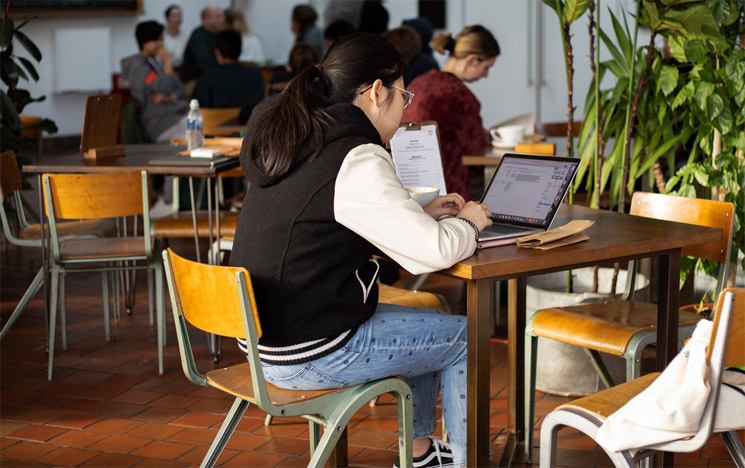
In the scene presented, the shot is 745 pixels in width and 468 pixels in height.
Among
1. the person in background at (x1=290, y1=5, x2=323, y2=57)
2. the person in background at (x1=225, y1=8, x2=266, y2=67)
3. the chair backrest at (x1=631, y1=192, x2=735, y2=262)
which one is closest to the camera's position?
the chair backrest at (x1=631, y1=192, x2=735, y2=262)

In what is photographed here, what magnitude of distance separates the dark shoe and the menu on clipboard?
37.9 inches

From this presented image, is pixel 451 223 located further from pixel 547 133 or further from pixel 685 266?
pixel 547 133

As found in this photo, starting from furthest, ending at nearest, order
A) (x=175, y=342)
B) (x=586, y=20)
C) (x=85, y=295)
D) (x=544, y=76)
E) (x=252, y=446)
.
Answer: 1. (x=544, y=76)
2. (x=586, y=20)
3. (x=85, y=295)
4. (x=175, y=342)
5. (x=252, y=446)

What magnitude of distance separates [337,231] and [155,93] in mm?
4976

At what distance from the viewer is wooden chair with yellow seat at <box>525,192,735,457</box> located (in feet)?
8.54

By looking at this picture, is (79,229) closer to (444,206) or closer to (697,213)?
(444,206)

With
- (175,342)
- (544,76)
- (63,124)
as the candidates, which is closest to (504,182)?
(175,342)

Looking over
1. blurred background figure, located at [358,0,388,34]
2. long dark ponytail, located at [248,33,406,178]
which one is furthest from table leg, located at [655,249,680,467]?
blurred background figure, located at [358,0,388,34]

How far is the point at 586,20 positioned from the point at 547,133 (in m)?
1.43

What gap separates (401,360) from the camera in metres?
2.25

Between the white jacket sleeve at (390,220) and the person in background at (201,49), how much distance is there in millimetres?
6331

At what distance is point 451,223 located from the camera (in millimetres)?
2148

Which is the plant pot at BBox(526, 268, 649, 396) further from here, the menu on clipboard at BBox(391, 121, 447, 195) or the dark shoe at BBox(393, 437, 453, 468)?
the dark shoe at BBox(393, 437, 453, 468)

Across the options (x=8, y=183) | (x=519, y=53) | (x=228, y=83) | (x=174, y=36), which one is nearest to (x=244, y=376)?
(x=8, y=183)
